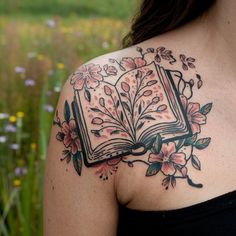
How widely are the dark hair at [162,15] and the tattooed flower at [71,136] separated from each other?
385mm

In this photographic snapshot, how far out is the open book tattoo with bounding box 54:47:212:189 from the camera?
5.51 ft

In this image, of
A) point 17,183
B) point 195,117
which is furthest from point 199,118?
point 17,183

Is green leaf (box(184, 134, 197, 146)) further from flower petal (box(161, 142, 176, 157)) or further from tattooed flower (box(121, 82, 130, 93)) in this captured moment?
tattooed flower (box(121, 82, 130, 93))

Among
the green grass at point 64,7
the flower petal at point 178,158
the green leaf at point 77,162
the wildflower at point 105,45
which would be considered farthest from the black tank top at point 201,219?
the green grass at point 64,7

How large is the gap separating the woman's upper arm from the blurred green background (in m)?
0.96

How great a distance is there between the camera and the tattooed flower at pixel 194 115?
173 cm

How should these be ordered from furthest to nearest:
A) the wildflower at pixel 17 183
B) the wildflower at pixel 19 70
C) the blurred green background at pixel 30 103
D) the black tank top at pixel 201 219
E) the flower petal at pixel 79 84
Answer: the wildflower at pixel 19 70 → the wildflower at pixel 17 183 → the blurred green background at pixel 30 103 → the flower petal at pixel 79 84 → the black tank top at pixel 201 219

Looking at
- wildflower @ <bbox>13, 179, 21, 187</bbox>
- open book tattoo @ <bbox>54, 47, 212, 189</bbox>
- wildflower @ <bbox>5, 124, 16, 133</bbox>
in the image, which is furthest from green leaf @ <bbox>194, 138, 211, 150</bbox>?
wildflower @ <bbox>5, 124, 16, 133</bbox>

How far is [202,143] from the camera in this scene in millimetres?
1706

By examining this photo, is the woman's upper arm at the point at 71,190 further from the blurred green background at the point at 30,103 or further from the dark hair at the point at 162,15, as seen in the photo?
the blurred green background at the point at 30,103

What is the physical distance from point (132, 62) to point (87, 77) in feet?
0.44

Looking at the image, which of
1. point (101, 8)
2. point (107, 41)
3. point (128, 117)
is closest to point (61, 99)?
point (128, 117)

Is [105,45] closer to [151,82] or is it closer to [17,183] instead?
[17,183]

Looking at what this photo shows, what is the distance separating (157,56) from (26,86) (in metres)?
2.56
